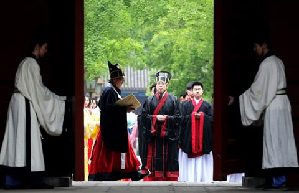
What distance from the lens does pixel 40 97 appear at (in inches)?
516

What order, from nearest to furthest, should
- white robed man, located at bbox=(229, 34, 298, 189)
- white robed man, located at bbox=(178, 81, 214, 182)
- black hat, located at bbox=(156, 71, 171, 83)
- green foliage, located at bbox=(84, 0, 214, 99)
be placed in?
1. white robed man, located at bbox=(229, 34, 298, 189)
2. black hat, located at bbox=(156, 71, 171, 83)
3. white robed man, located at bbox=(178, 81, 214, 182)
4. green foliage, located at bbox=(84, 0, 214, 99)

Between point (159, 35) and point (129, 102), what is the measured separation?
2014 centimetres

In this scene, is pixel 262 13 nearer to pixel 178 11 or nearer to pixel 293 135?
pixel 293 135

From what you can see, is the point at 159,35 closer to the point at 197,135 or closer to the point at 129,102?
the point at 197,135

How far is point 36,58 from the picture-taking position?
13117 mm

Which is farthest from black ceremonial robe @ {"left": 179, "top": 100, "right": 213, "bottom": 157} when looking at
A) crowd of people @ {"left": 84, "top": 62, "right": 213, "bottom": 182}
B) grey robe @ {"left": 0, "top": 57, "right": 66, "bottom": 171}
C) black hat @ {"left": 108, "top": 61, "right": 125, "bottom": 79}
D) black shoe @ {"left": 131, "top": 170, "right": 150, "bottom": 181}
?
grey robe @ {"left": 0, "top": 57, "right": 66, "bottom": 171}

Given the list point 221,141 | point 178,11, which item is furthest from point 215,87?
point 178,11

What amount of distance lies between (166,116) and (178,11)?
1693 cm

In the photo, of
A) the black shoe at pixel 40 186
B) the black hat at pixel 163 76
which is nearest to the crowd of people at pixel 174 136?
the black hat at pixel 163 76

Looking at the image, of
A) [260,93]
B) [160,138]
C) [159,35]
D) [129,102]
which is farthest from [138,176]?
[159,35]

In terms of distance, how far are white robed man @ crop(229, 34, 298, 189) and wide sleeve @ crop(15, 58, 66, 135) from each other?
2.35 meters

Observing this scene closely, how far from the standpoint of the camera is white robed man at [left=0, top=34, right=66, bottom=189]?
1291 cm

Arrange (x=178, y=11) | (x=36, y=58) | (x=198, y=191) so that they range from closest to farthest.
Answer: (x=198, y=191) → (x=36, y=58) → (x=178, y=11)

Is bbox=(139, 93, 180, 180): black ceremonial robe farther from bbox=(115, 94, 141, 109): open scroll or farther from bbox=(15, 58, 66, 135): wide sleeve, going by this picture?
bbox=(15, 58, 66, 135): wide sleeve
